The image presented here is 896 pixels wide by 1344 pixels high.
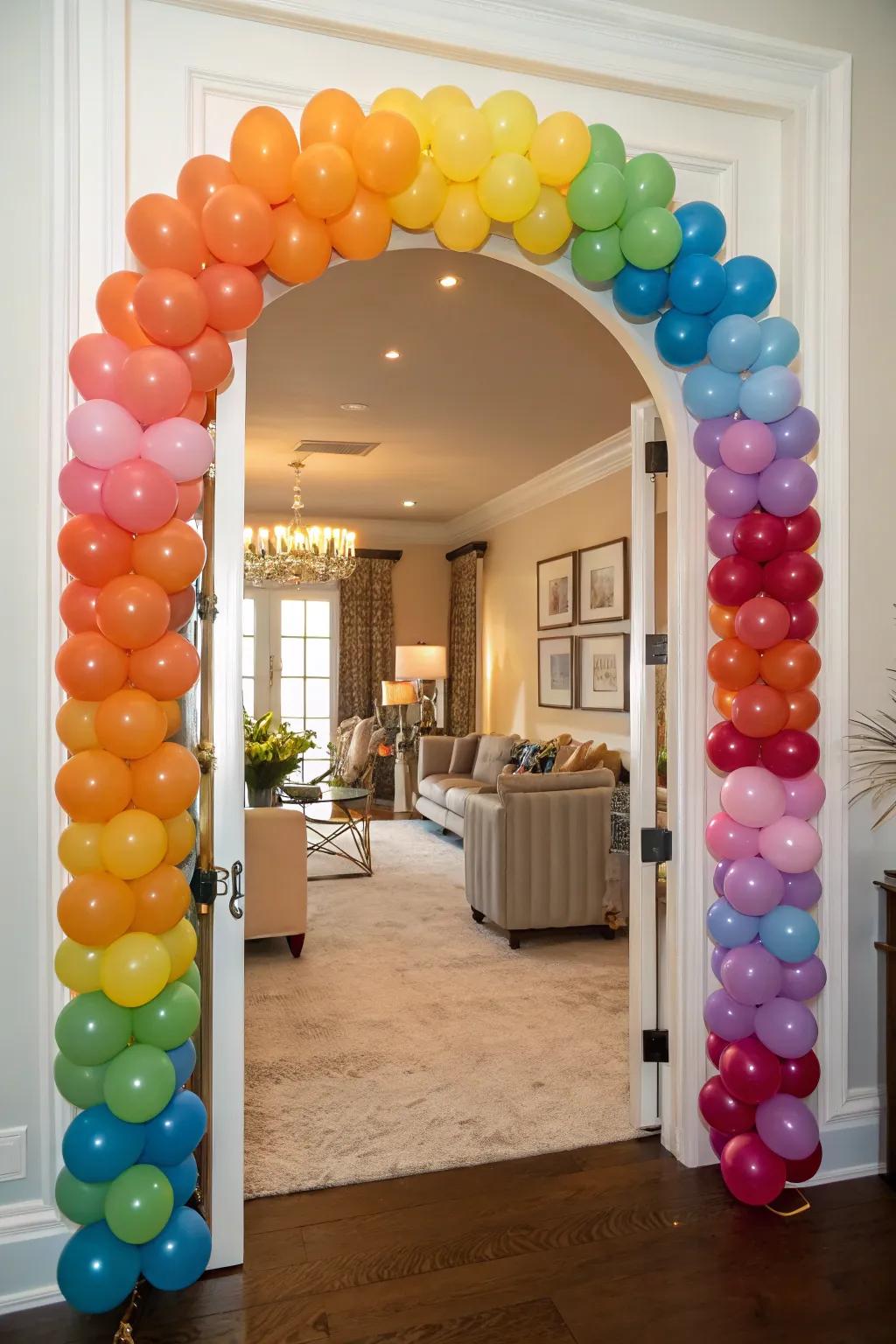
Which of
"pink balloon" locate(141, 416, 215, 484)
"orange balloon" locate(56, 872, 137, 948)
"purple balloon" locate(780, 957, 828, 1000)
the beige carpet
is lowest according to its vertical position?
the beige carpet

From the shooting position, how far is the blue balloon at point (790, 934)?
2486mm

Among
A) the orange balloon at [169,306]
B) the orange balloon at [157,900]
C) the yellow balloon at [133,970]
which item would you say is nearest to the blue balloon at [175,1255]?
the yellow balloon at [133,970]

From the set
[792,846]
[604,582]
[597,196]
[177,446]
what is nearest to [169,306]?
[177,446]

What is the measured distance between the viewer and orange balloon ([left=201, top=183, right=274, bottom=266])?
2.01 m

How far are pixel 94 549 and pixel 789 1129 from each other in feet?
7.32

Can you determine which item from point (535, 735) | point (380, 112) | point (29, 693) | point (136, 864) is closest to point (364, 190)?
point (380, 112)

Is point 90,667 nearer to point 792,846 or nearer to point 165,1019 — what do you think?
point 165,1019

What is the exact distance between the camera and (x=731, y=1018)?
257 centimetres

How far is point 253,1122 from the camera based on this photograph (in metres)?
3.12

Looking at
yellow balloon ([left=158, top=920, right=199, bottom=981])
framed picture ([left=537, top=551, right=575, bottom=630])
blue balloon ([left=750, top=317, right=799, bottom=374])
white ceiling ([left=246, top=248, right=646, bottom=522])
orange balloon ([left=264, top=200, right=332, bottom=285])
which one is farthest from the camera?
framed picture ([left=537, top=551, right=575, bottom=630])

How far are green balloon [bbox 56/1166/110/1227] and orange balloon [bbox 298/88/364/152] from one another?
7.52 feet

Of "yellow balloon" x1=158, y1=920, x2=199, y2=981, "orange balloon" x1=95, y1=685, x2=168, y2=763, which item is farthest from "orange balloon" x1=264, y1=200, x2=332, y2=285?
"yellow balloon" x1=158, y1=920, x2=199, y2=981

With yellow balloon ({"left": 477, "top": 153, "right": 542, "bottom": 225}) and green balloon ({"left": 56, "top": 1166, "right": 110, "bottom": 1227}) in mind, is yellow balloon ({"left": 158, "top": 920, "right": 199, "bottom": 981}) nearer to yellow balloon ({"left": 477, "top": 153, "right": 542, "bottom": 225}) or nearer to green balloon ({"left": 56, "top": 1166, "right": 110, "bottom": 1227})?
green balloon ({"left": 56, "top": 1166, "right": 110, "bottom": 1227})

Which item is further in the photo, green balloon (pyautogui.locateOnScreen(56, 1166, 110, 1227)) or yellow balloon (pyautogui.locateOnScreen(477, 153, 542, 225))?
yellow balloon (pyautogui.locateOnScreen(477, 153, 542, 225))
